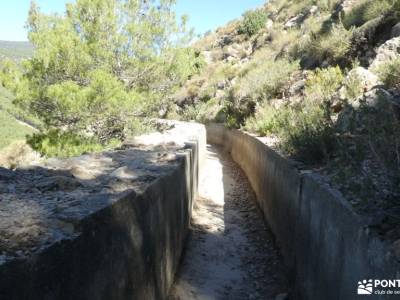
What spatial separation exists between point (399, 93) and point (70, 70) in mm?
8538

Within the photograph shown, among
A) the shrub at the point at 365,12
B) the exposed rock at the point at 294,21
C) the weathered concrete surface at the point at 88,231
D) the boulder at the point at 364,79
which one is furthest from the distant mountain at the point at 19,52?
the exposed rock at the point at 294,21

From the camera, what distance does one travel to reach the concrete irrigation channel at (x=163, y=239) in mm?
2229

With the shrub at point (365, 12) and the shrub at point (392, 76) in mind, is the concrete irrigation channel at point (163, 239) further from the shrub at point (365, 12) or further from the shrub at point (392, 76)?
the shrub at point (365, 12)

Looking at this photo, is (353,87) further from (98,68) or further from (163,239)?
(98,68)

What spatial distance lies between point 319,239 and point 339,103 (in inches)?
197

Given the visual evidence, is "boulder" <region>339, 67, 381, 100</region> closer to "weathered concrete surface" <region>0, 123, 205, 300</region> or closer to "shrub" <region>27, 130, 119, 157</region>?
"weathered concrete surface" <region>0, 123, 205, 300</region>

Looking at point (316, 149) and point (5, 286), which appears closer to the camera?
point (5, 286)

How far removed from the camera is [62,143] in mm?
11484

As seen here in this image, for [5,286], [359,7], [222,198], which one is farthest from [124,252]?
[359,7]

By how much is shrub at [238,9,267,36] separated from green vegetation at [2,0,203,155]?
27.5 meters

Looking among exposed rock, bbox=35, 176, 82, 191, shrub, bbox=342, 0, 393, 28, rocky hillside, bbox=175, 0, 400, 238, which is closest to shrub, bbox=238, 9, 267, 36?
rocky hillside, bbox=175, 0, 400, 238

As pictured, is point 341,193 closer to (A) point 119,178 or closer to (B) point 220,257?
(A) point 119,178

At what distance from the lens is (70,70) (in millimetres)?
11508

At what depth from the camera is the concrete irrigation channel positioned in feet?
7.31
